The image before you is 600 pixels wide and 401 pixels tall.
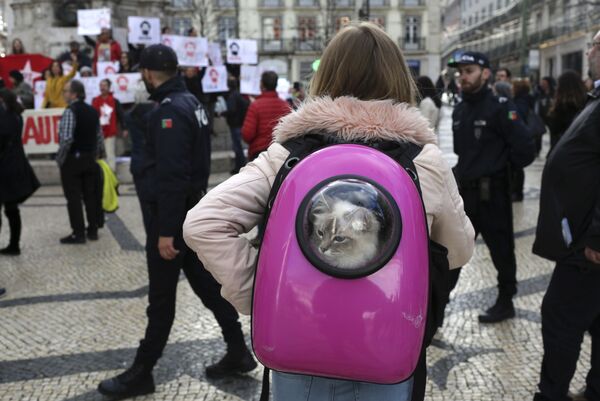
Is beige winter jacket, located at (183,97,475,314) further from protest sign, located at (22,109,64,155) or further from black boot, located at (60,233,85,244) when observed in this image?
protest sign, located at (22,109,64,155)

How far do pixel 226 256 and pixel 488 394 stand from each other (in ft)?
7.56

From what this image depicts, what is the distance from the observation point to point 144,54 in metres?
3.52

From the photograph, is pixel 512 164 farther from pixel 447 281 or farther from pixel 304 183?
pixel 304 183

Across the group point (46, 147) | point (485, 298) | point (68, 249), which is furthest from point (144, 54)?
point (46, 147)

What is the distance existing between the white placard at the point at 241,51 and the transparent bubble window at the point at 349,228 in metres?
13.2

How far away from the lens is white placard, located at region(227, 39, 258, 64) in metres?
14.3

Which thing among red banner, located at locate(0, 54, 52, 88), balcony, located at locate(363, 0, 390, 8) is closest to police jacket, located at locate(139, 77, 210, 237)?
red banner, located at locate(0, 54, 52, 88)

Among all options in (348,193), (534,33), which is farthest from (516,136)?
(534,33)

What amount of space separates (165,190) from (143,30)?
10638 millimetres

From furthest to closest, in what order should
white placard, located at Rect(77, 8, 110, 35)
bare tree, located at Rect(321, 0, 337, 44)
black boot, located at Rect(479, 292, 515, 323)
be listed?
bare tree, located at Rect(321, 0, 337, 44) → white placard, located at Rect(77, 8, 110, 35) → black boot, located at Rect(479, 292, 515, 323)

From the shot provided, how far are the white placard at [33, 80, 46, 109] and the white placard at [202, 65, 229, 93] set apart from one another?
298 centimetres

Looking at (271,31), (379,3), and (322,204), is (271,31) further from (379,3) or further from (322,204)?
(322,204)

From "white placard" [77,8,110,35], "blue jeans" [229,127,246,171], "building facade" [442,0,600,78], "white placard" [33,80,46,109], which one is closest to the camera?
"blue jeans" [229,127,246,171]

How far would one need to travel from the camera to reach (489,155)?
454 centimetres
